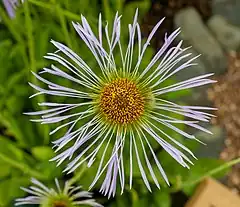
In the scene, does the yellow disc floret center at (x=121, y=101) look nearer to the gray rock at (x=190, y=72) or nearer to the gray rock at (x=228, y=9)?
the gray rock at (x=190, y=72)

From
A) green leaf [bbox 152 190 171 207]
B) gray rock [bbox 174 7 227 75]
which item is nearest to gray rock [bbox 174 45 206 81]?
gray rock [bbox 174 7 227 75]

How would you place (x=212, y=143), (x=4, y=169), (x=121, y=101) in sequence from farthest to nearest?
(x=212, y=143), (x=4, y=169), (x=121, y=101)

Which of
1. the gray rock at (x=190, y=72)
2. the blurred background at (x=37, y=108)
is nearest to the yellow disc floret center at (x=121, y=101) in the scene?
the blurred background at (x=37, y=108)

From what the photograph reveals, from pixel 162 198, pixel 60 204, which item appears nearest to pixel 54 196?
pixel 60 204

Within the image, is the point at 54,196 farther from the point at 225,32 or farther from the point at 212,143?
the point at 225,32

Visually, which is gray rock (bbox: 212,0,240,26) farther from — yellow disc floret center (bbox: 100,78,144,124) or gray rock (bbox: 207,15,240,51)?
yellow disc floret center (bbox: 100,78,144,124)

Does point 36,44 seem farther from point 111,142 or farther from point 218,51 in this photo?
point 218,51
